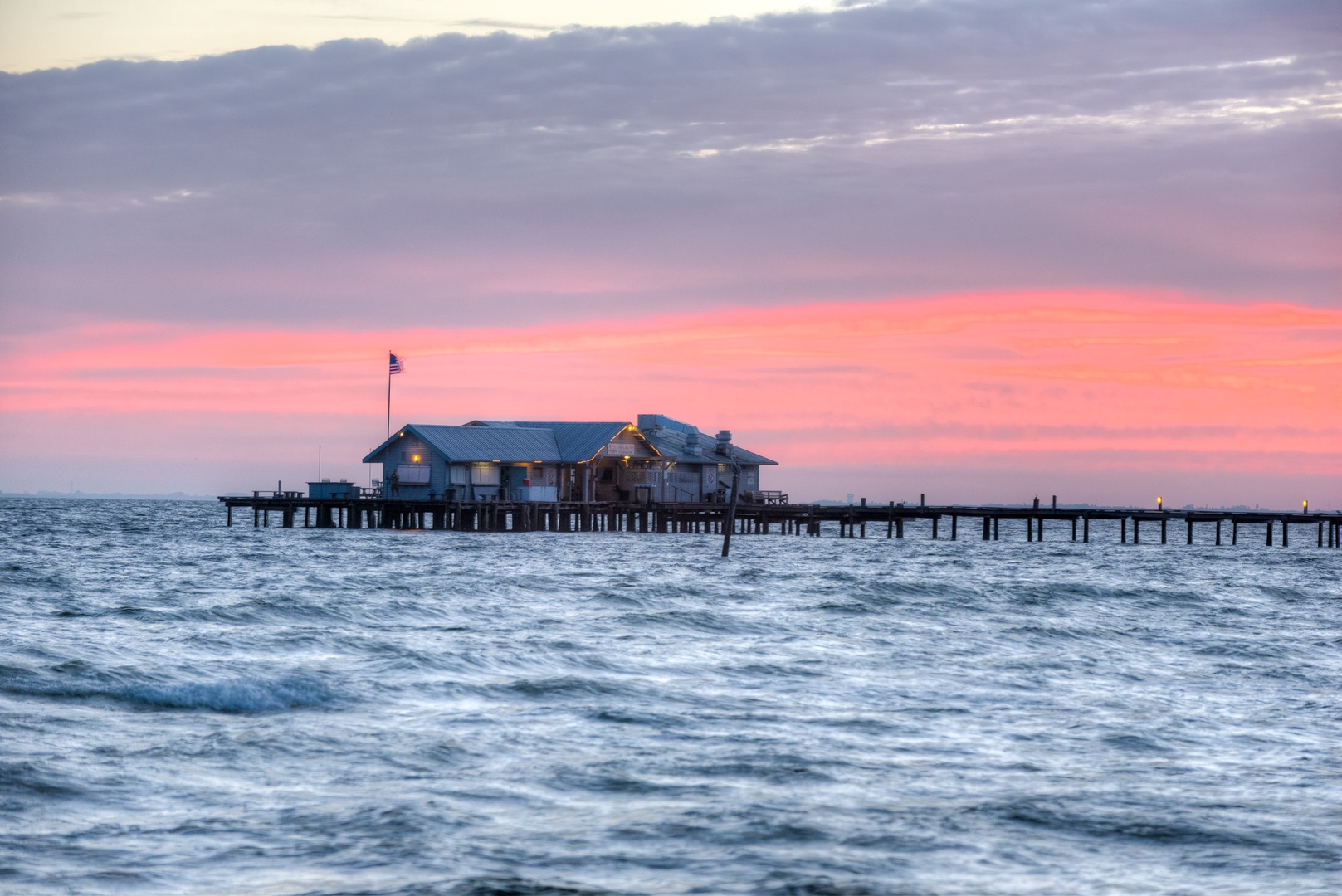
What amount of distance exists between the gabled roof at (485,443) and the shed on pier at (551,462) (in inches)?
1.8

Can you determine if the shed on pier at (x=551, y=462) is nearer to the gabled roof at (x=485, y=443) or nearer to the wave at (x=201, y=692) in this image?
the gabled roof at (x=485, y=443)

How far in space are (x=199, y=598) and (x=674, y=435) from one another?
51107 millimetres

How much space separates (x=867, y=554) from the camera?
64.1 meters

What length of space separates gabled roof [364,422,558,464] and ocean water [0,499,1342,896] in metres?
40.6

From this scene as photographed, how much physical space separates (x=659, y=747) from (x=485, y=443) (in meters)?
62.5

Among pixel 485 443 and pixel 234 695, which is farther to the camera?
pixel 485 443

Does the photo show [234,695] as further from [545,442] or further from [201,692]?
[545,442]

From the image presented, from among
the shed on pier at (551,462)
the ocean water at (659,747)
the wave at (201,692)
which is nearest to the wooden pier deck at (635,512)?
the shed on pier at (551,462)

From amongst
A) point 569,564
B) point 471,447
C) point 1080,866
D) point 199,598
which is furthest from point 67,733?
point 471,447

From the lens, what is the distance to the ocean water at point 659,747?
10.6 meters

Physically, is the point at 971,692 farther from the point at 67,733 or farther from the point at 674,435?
the point at 674,435

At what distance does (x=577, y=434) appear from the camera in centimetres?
8025

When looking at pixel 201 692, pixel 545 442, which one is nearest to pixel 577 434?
pixel 545 442

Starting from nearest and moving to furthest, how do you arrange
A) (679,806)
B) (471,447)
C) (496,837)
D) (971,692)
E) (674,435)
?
1. (496,837)
2. (679,806)
3. (971,692)
4. (471,447)
5. (674,435)
